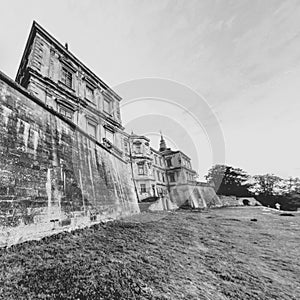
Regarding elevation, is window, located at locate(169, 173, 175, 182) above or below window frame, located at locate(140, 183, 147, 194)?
above

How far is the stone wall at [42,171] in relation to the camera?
4906mm

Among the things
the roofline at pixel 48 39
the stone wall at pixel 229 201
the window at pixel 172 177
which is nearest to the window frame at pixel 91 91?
the roofline at pixel 48 39

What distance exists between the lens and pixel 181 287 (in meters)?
3.49

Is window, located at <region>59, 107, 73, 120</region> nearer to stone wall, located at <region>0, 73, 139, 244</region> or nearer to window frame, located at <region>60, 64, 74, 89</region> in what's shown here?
window frame, located at <region>60, 64, 74, 89</region>

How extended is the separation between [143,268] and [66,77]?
14.0m

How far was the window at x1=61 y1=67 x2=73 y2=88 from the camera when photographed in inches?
496

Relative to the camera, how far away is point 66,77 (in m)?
13.0

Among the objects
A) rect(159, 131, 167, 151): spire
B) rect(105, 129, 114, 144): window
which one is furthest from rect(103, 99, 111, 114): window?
rect(159, 131, 167, 151): spire

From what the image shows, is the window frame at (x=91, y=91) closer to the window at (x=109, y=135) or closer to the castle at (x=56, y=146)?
the castle at (x=56, y=146)

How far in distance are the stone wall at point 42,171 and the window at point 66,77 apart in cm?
571

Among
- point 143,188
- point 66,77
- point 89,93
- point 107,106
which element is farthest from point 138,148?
point 66,77

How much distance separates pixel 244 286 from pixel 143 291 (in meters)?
2.38

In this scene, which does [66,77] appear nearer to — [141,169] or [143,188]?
[141,169]

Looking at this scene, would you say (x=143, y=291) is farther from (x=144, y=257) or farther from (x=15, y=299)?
(x=15, y=299)
